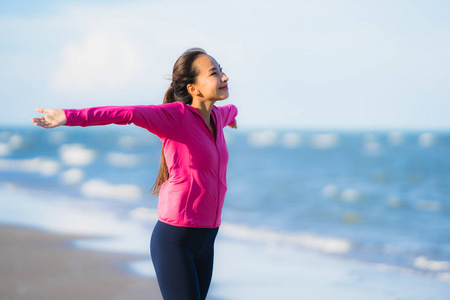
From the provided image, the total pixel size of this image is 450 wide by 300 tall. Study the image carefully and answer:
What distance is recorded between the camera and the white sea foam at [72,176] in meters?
15.2

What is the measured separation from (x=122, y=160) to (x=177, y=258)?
22163 mm

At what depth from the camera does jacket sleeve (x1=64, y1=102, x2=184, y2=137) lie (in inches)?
88.5

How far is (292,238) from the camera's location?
802 cm

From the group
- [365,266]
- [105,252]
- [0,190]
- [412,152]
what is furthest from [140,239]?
[412,152]

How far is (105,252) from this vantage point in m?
6.36

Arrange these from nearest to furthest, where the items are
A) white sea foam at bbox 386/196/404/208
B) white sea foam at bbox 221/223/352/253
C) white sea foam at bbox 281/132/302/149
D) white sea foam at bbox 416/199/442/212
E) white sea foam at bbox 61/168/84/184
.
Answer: white sea foam at bbox 221/223/352/253, white sea foam at bbox 416/199/442/212, white sea foam at bbox 386/196/404/208, white sea foam at bbox 61/168/84/184, white sea foam at bbox 281/132/302/149

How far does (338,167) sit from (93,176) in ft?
36.5

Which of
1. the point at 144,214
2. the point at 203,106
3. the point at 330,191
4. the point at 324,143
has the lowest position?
the point at 203,106

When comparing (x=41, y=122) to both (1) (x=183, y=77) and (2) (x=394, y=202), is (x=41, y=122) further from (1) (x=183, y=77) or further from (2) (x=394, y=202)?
(2) (x=394, y=202)

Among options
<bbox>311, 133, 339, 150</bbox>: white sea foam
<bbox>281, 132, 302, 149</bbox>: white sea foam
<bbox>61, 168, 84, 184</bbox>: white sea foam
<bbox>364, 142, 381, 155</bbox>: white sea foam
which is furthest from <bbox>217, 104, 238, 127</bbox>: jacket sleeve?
<bbox>281, 132, 302, 149</bbox>: white sea foam

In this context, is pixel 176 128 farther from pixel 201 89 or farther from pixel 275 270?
pixel 275 270

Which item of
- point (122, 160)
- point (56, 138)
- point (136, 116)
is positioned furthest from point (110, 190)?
point (56, 138)

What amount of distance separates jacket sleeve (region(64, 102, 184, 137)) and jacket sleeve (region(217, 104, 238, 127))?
0.59 metres

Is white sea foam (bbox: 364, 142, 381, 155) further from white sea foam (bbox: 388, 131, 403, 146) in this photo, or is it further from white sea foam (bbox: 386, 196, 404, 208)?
white sea foam (bbox: 386, 196, 404, 208)
